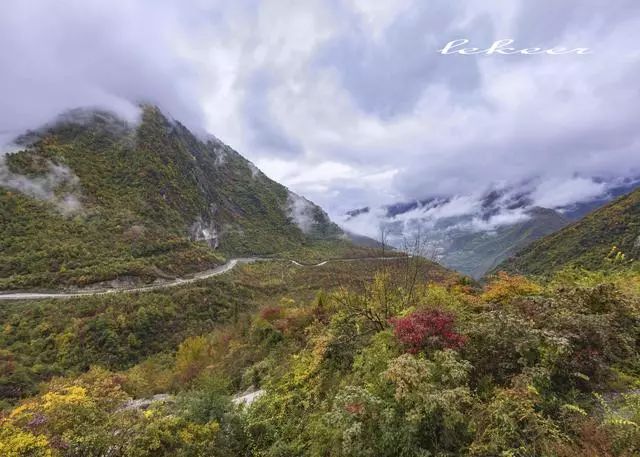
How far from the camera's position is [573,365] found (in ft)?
21.3

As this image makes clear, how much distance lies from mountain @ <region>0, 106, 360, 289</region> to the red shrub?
6650 centimetres

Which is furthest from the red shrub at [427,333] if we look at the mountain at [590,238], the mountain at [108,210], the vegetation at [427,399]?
the mountain at [590,238]

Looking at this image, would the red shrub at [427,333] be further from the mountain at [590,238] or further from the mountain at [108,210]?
the mountain at [590,238]

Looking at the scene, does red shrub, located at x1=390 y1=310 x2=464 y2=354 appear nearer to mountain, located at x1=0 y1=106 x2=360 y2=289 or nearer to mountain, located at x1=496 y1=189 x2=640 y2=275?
mountain, located at x1=0 y1=106 x2=360 y2=289

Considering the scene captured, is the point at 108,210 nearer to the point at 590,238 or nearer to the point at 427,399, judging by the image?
the point at 427,399

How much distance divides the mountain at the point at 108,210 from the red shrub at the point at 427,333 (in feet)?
218

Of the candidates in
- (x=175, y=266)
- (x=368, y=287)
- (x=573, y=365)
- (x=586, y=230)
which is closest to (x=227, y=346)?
(x=368, y=287)

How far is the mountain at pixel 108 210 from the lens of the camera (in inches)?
2468

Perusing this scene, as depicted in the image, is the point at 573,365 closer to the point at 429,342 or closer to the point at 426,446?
the point at 429,342

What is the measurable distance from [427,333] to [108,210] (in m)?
99.6

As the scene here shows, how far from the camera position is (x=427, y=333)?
8008 mm

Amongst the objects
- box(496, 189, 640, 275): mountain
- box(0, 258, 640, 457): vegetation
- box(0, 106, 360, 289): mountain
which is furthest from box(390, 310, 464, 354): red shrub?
box(496, 189, 640, 275): mountain

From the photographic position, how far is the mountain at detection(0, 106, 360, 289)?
206ft

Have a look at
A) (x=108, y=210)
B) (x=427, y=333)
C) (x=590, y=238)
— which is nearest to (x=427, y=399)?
(x=427, y=333)
